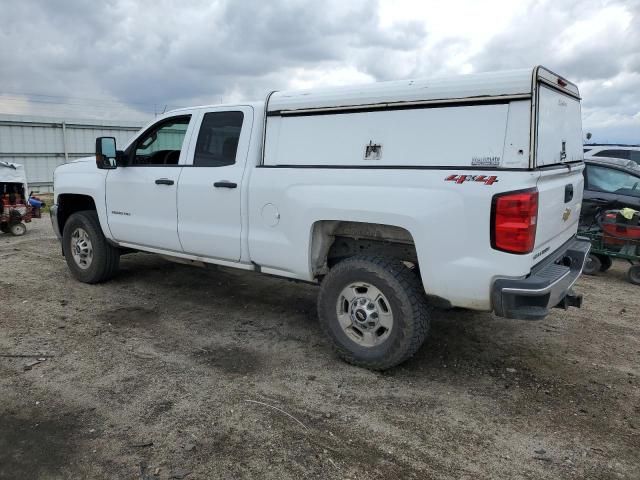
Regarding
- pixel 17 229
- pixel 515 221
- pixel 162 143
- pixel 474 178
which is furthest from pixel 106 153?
pixel 17 229

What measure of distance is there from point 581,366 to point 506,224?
1.79m

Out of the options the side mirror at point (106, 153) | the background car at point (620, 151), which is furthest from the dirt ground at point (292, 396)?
the background car at point (620, 151)

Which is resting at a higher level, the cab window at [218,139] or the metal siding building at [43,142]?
the metal siding building at [43,142]

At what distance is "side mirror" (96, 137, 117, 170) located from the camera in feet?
17.7

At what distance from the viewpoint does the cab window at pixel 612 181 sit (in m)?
7.70

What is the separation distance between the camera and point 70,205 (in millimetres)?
6562

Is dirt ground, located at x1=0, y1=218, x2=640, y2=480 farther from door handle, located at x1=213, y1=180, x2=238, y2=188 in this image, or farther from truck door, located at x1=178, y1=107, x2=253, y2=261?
door handle, located at x1=213, y1=180, x2=238, y2=188

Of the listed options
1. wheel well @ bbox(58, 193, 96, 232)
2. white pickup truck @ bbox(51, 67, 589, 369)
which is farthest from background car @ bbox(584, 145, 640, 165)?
wheel well @ bbox(58, 193, 96, 232)

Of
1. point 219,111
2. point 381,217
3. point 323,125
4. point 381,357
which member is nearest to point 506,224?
point 381,217

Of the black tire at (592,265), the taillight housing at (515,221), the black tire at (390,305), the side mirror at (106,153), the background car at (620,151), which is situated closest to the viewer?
the taillight housing at (515,221)

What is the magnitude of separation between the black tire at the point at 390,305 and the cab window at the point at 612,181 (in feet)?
18.1

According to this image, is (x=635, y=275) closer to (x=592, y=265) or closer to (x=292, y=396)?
(x=592, y=265)

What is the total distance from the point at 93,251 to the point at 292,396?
373cm

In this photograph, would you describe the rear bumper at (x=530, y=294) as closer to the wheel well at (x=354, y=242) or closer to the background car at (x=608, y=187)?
the wheel well at (x=354, y=242)
